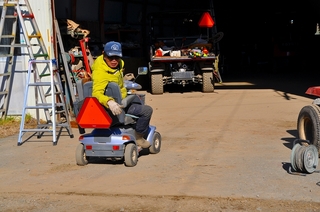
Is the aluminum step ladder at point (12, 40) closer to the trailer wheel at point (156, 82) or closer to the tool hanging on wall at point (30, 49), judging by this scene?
the tool hanging on wall at point (30, 49)

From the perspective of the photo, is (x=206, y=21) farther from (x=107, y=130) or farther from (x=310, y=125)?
(x=107, y=130)

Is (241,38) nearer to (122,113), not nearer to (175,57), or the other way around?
(175,57)

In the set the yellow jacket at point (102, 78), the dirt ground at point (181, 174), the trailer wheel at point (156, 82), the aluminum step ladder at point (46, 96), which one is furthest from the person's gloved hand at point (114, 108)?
the trailer wheel at point (156, 82)

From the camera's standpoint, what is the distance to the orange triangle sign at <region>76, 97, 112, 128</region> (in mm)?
6848

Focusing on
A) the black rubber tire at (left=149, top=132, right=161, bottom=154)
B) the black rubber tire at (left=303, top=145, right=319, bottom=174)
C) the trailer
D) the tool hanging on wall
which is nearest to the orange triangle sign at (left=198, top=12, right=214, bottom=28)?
the trailer

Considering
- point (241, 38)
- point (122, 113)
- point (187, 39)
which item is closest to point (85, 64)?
point (187, 39)

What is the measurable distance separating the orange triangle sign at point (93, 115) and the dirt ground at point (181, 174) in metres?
0.62

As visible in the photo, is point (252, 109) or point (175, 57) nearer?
→ point (252, 109)

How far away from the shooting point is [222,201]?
5.61m

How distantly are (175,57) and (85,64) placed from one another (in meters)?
3.34

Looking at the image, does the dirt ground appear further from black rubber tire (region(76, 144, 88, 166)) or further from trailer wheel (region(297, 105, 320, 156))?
trailer wheel (region(297, 105, 320, 156))

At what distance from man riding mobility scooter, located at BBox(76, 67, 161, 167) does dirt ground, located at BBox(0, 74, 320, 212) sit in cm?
18

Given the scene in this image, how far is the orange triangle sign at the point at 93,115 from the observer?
685 centimetres

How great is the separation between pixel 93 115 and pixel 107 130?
412 millimetres
